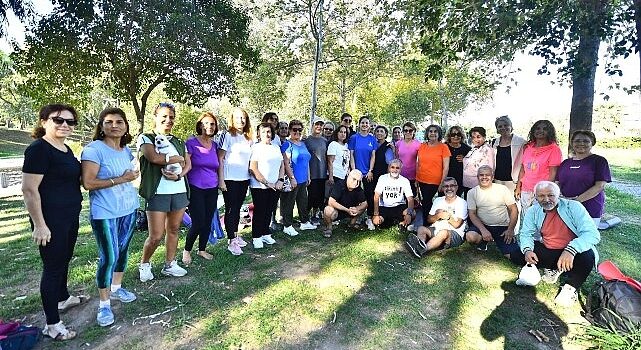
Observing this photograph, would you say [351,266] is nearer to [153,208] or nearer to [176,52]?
[153,208]

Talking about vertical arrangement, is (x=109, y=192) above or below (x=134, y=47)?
below

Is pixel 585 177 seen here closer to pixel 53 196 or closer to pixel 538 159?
pixel 538 159

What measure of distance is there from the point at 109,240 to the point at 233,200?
1.82 m

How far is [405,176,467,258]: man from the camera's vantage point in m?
4.92

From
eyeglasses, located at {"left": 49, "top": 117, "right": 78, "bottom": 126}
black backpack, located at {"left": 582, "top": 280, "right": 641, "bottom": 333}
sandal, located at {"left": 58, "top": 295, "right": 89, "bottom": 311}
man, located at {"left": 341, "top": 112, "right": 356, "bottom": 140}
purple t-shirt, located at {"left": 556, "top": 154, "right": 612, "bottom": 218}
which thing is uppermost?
man, located at {"left": 341, "top": 112, "right": 356, "bottom": 140}

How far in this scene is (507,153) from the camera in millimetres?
5301

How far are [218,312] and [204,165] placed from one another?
1.53 meters

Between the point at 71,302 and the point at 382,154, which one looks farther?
the point at 382,154

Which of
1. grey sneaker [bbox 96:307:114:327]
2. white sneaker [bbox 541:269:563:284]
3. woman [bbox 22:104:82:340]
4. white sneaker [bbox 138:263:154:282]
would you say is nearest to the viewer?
woman [bbox 22:104:82:340]

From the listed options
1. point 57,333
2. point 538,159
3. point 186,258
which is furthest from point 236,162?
point 538,159

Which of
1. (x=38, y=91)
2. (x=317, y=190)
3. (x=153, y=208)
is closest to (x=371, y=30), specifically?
(x=317, y=190)

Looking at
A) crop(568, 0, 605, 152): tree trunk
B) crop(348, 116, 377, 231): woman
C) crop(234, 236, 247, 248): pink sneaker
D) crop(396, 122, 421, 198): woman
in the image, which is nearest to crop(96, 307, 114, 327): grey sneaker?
crop(234, 236, 247, 248): pink sneaker

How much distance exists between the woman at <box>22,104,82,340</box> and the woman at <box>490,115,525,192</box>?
16.2 feet

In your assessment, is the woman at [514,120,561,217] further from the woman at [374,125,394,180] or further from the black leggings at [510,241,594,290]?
the woman at [374,125,394,180]
